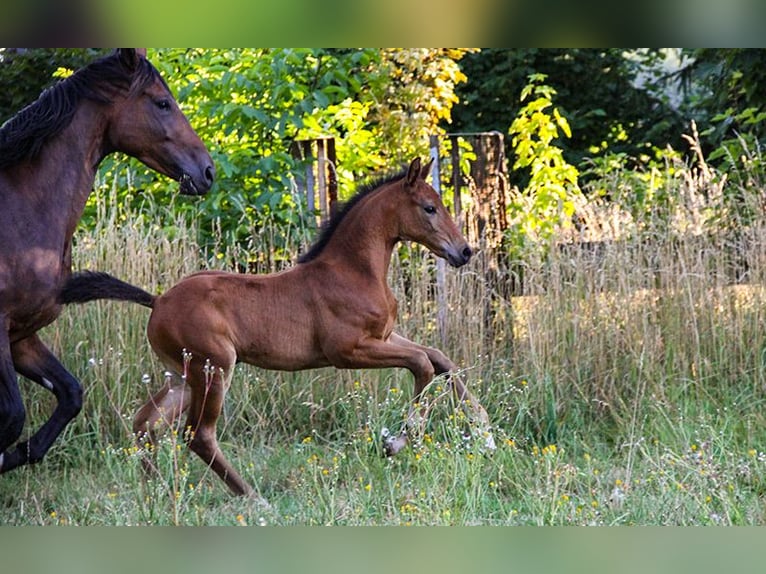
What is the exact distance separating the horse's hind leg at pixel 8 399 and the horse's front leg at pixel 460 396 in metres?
1.87

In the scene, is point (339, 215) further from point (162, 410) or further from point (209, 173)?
point (162, 410)

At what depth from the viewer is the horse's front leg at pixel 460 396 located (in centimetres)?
521

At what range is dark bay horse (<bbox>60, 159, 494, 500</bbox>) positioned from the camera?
5.26m

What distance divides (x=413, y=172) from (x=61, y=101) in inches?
72.5

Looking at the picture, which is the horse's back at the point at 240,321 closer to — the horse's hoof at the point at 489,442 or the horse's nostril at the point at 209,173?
the horse's nostril at the point at 209,173

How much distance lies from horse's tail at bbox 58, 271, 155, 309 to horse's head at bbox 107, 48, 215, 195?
26.6 inches

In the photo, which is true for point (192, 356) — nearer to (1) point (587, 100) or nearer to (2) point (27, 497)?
(2) point (27, 497)

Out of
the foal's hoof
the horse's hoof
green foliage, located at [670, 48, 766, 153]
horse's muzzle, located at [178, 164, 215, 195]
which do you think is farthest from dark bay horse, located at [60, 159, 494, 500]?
green foliage, located at [670, 48, 766, 153]

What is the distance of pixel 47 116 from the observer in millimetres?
4855

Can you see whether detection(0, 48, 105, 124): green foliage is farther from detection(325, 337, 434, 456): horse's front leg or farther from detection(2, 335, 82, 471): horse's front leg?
detection(325, 337, 434, 456): horse's front leg

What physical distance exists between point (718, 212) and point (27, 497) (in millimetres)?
5104

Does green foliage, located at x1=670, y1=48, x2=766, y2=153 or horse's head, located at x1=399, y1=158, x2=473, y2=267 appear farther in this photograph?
green foliage, located at x1=670, y1=48, x2=766, y2=153

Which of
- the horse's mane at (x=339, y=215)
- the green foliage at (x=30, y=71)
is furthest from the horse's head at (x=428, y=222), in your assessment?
the green foliage at (x=30, y=71)

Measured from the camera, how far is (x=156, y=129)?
4977mm
